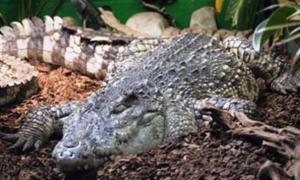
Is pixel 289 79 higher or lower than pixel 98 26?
lower

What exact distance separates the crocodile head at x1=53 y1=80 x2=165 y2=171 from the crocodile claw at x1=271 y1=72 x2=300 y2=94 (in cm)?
99

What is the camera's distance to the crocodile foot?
3.23 metres

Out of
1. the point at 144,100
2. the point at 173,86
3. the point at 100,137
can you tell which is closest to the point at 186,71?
the point at 173,86

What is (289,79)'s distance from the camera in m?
3.96

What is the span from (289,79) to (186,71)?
2.32 ft

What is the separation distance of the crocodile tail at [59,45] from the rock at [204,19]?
0.83 meters

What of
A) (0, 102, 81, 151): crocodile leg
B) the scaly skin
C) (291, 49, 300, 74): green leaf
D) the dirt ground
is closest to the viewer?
(291, 49, 300, 74): green leaf

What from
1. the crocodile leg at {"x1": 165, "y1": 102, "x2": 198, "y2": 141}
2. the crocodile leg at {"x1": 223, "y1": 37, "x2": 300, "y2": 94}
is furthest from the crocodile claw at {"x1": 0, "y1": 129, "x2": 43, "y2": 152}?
the crocodile leg at {"x1": 223, "y1": 37, "x2": 300, "y2": 94}

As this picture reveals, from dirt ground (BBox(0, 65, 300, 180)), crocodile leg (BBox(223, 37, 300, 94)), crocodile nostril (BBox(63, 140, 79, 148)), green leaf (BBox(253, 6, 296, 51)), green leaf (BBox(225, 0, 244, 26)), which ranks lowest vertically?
dirt ground (BBox(0, 65, 300, 180))

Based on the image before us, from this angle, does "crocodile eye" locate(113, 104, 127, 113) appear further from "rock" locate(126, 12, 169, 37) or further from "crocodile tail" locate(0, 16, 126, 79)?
"rock" locate(126, 12, 169, 37)

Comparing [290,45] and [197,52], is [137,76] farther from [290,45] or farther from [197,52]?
[290,45]

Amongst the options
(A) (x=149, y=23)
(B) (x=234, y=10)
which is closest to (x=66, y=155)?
(B) (x=234, y=10)

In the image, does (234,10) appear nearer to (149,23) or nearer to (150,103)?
(149,23)

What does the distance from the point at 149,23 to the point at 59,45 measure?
30.7 inches
